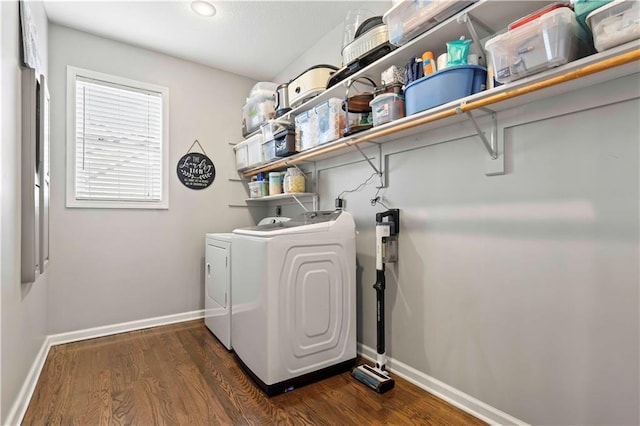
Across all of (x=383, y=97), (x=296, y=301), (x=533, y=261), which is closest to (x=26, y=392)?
(x=296, y=301)

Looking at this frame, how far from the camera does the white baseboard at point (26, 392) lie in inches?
58.8

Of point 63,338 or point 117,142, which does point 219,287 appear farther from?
point 117,142

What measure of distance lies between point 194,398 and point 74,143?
2.35m

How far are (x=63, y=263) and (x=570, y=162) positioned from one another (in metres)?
3.51

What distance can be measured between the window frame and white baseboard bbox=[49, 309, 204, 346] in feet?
3.51

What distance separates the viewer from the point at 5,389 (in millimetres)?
1358

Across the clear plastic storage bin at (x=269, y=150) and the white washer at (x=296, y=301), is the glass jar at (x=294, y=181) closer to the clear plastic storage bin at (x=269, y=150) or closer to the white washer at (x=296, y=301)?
the clear plastic storage bin at (x=269, y=150)

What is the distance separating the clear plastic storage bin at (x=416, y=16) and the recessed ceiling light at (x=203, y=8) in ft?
4.91

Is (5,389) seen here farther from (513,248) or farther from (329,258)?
(513,248)

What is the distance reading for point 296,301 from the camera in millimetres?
1873

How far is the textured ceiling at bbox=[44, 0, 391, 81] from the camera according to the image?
2.37 m

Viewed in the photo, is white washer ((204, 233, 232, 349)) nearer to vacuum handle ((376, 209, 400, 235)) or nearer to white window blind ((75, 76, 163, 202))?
white window blind ((75, 76, 163, 202))

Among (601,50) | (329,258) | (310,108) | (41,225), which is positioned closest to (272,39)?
(310,108)

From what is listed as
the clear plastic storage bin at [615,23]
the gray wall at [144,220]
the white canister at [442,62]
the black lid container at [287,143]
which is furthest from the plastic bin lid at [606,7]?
the gray wall at [144,220]
